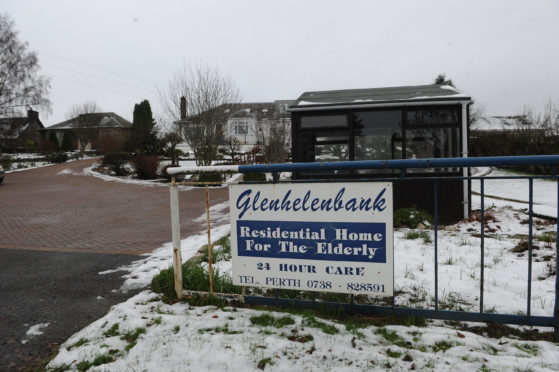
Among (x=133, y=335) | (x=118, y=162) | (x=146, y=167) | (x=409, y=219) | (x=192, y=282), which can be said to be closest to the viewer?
(x=133, y=335)

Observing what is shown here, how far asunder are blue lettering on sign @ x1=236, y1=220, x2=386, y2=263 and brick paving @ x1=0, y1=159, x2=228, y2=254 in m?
3.60

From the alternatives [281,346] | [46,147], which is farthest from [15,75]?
[281,346]

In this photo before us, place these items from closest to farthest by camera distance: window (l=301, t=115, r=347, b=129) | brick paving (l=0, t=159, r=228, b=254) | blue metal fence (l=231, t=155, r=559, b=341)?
1. blue metal fence (l=231, t=155, r=559, b=341)
2. brick paving (l=0, t=159, r=228, b=254)
3. window (l=301, t=115, r=347, b=129)

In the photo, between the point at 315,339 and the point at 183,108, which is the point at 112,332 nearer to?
the point at 315,339

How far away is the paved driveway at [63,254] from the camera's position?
3378mm

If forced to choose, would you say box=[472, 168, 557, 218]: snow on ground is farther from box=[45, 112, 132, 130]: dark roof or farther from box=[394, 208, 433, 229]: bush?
box=[45, 112, 132, 130]: dark roof

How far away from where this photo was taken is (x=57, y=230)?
8.27 metres

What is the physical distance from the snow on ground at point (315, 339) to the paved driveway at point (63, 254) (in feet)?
1.10

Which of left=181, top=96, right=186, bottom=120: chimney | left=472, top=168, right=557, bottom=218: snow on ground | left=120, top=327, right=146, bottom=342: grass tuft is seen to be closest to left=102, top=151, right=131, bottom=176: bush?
left=181, top=96, right=186, bottom=120: chimney

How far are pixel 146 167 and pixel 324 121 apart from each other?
50.6 ft

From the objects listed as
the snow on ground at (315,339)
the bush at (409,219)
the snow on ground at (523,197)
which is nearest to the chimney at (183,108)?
the snow on ground at (523,197)

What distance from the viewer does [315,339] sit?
279 centimetres

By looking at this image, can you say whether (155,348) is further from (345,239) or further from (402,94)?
(402,94)

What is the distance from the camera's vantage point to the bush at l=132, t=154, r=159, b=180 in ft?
72.4
